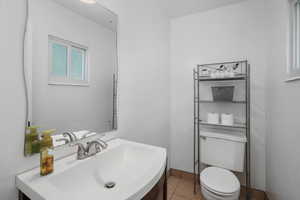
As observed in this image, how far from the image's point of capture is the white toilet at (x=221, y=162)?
1.25 m

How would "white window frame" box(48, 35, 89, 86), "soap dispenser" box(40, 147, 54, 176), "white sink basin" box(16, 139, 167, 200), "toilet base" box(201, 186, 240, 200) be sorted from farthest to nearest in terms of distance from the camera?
"toilet base" box(201, 186, 240, 200), "white window frame" box(48, 35, 89, 86), "soap dispenser" box(40, 147, 54, 176), "white sink basin" box(16, 139, 167, 200)

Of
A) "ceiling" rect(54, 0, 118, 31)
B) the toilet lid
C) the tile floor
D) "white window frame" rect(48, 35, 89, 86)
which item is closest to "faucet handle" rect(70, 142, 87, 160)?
"white window frame" rect(48, 35, 89, 86)

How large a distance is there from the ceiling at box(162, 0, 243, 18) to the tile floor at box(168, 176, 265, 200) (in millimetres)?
2320

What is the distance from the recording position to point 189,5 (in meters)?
1.80

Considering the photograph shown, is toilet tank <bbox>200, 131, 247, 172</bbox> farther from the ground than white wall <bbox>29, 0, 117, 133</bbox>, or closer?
closer

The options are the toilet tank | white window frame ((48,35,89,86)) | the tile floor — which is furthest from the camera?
the tile floor

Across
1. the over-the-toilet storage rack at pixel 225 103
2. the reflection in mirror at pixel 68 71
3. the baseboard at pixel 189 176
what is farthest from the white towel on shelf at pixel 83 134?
the baseboard at pixel 189 176

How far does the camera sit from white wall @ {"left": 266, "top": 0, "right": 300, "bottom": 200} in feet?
3.14

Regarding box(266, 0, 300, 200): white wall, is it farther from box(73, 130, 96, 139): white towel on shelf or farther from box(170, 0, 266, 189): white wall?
box(73, 130, 96, 139): white towel on shelf

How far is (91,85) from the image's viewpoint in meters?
1.08

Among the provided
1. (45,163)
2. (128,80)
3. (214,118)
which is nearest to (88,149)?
(45,163)

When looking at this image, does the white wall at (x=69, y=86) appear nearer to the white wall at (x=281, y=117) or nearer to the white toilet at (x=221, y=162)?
the white toilet at (x=221, y=162)

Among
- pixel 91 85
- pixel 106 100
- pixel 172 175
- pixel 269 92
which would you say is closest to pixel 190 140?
pixel 172 175

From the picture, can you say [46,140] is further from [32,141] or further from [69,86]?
[69,86]
